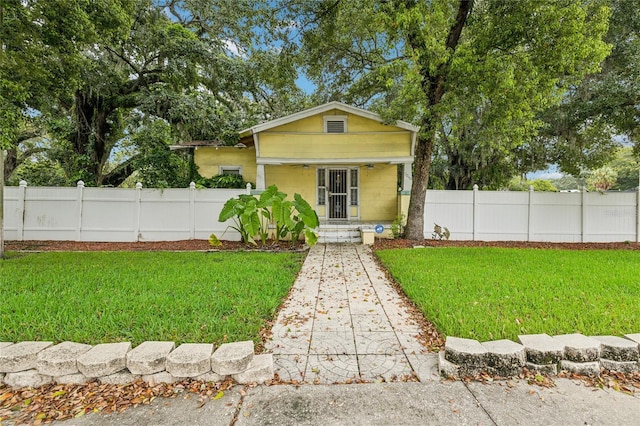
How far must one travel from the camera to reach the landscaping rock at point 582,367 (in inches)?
109

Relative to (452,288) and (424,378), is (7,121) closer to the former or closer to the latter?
(424,378)

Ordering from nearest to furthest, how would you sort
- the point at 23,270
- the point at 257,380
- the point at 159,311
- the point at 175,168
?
the point at 257,380
the point at 159,311
the point at 23,270
the point at 175,168

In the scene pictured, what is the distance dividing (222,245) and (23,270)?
435cm

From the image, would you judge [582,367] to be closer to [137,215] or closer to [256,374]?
[256,374]

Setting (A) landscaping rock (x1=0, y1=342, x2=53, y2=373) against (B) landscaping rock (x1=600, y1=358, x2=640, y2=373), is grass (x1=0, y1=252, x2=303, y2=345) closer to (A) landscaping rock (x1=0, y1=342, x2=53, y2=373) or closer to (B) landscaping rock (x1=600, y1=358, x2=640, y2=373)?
(A) landscaping rock (x1=0, y1=342, x2=53, y2=373)

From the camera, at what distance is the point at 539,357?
9.09 feet

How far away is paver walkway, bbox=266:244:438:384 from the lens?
2.82 metres

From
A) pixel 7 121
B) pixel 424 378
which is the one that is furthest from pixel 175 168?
pixel 424 378

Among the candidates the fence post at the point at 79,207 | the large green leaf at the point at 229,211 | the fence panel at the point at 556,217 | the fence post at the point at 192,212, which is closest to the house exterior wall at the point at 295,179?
the fence post at the point at 192,212

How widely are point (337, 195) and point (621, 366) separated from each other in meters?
10.2

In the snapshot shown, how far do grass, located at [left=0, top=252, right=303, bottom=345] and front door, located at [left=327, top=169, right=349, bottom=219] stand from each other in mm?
5645

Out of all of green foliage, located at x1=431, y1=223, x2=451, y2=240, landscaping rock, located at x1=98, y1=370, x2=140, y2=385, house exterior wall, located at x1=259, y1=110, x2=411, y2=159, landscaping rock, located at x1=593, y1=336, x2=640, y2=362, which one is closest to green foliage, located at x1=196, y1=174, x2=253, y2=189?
house exterior wall, located at x1=259, y1=110, x2=411, y2=159

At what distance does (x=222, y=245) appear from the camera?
9188 mm

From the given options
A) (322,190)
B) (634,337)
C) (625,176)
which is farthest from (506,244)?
(625,176)
